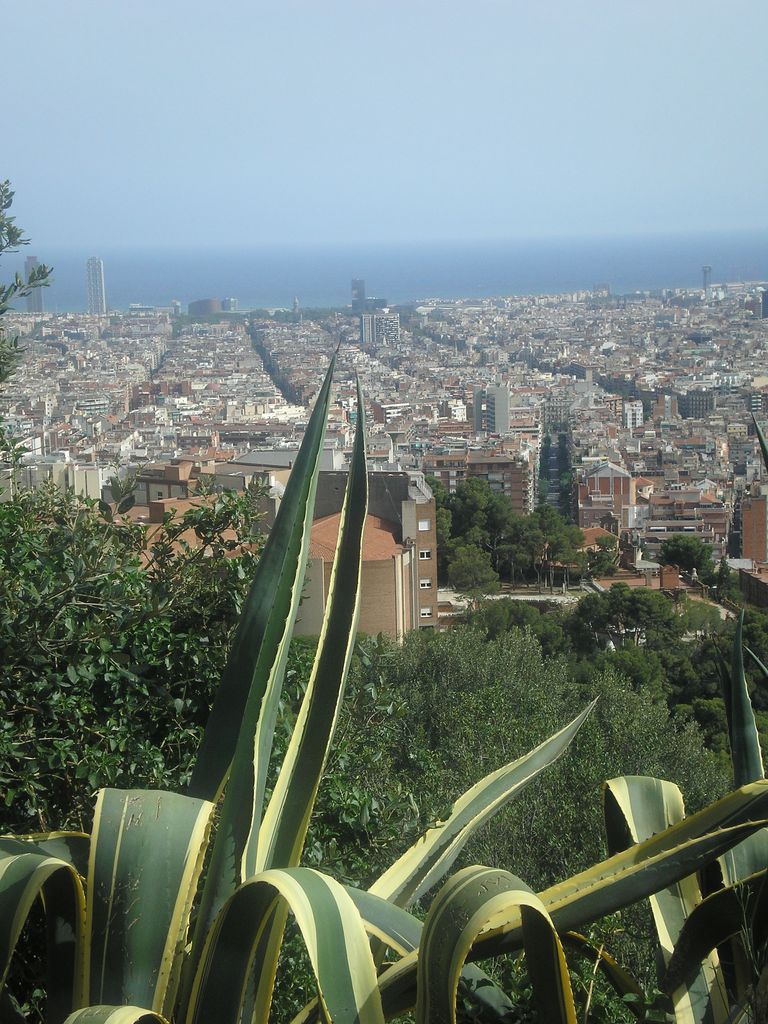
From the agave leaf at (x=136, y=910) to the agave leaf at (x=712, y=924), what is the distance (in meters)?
0.46

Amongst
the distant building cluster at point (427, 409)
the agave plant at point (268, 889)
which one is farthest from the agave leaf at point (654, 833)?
the distant building cluster at point (427, 409)

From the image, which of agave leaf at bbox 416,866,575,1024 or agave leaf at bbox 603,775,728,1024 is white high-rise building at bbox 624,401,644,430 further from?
agave leaf at bbox 416,866,575,1024

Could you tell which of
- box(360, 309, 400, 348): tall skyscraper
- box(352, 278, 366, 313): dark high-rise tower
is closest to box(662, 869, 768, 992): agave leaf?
box(360, 309, 400, 348): tall skyscraper

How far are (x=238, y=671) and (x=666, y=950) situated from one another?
0.54m

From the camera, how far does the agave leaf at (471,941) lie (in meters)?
0.92

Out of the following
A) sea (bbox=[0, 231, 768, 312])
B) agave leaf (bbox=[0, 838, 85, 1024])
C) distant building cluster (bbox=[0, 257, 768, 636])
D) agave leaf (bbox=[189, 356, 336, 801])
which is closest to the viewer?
agave leaf (bbox=[0, 838, 85, 1024])

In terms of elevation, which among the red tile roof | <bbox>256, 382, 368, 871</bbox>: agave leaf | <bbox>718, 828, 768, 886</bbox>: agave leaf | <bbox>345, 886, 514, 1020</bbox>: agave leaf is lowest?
the red tile roof

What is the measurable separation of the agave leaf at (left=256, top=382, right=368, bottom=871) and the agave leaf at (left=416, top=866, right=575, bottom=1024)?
22cm

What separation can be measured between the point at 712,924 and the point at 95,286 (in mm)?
96064

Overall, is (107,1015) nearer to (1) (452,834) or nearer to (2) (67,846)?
(2) (67,846)

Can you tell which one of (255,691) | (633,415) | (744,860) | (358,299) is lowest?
(633,415)

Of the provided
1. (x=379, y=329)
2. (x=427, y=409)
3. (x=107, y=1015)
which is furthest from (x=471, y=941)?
(x=379, y=329)

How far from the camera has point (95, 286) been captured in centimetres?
9300

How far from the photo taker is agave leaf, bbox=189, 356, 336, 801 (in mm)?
1108
